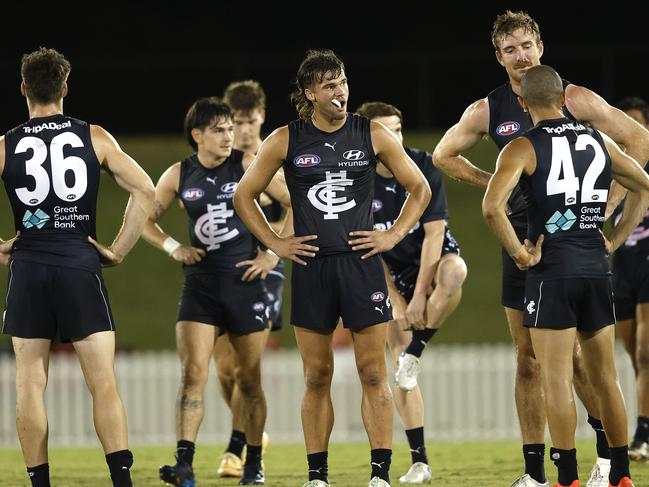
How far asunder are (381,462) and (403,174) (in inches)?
65.7

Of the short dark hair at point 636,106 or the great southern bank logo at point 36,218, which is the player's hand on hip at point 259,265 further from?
the short dark hair at point 636,106

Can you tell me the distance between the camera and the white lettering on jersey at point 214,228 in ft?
27.3

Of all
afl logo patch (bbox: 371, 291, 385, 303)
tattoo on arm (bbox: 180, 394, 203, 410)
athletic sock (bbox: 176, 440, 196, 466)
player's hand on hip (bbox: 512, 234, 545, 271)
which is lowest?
athletic sock (bbox: 176, 440, 196, 466)

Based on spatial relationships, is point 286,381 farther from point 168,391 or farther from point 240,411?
point 240,411

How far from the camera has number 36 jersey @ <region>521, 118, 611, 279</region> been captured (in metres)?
6.29

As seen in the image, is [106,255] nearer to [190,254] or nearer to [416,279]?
[190,254]

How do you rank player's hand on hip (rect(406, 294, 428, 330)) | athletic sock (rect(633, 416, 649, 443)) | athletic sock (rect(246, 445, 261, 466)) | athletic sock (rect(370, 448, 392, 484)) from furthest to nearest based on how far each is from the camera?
athletic sock (rect(633, 416, 649, 443)), athletic sock (rect(246, 445, 261, 466)), player's hand on hip (rect(406, 294, 428, 330)), athletic sock (rect(370, 448, 392, 484))

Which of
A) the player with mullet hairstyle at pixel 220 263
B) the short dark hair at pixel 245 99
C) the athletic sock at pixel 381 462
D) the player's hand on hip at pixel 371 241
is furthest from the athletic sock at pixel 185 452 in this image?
the short dark hair at pixel 245 99

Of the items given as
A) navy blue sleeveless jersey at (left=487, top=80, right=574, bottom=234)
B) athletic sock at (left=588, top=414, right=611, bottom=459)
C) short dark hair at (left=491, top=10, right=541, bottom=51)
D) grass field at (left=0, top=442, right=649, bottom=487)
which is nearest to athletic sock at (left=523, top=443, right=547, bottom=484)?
athletic sock at (left=588, top=414, right=611, bottom=459)

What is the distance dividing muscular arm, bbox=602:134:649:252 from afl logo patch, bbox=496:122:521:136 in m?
0.79

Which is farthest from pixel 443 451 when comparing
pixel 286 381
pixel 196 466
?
pixel 286 381

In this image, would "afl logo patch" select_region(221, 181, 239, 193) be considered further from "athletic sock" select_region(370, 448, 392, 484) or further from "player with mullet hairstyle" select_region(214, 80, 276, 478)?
"athletic sock" select_region(370, 448, 392, 484)

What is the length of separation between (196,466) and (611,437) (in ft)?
13.2

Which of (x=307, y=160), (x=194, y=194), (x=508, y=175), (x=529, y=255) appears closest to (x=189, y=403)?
(x=194, y=194)
